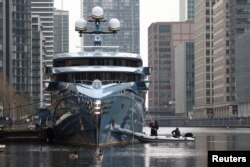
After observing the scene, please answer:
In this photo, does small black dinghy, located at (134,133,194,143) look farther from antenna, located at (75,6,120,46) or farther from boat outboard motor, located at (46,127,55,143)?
antenna, located at (75,6,120,46)

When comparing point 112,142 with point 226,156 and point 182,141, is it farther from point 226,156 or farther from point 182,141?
point 226,156

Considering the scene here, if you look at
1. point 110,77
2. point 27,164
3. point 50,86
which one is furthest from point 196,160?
point 50,86

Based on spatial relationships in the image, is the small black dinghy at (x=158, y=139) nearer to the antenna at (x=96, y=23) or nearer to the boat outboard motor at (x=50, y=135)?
the boat outboard motor at (x=50, y=135)

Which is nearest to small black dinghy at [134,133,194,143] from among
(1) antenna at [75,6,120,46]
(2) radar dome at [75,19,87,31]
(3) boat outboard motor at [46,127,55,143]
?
(3) boat outboard motor at [46,127,55,143]

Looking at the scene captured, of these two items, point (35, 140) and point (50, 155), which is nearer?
point (50, 155)

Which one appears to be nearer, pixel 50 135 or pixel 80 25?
pixel 80 25

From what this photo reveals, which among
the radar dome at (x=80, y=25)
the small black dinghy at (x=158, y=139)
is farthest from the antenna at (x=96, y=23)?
the small black dinghy at (x=158, y=139)

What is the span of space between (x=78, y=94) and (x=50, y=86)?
348 inches

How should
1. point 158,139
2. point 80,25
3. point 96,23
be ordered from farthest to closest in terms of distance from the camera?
point 158,139
point 96,23
point 80,25

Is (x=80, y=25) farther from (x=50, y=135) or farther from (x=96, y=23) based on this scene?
(x=50, y=135)

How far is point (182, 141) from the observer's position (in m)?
89.6

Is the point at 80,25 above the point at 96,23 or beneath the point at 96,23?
beneath

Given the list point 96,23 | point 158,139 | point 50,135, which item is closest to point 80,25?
point 96,23

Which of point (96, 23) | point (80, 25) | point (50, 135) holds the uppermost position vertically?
point (96, 23)
